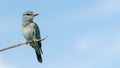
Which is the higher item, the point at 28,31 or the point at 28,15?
the point at 28,15

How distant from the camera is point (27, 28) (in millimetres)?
12867

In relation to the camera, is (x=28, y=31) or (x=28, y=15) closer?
(x=28, y=15)

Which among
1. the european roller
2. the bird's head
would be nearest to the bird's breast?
the european roller

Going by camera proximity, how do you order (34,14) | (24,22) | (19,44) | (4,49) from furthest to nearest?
(24,22)
(34,14)
(19,44)
(4,49)

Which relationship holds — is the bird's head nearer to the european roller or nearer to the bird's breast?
the european roller

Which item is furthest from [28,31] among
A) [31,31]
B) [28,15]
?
[28,15]

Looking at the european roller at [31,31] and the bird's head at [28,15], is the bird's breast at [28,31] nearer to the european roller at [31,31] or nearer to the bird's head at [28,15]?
the european roller at [31,31]

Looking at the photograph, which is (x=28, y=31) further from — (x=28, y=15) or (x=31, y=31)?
(x=28, y=15)

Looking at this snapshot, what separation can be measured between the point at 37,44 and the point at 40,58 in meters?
0.62

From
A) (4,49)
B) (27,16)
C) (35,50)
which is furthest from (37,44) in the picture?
(4,49)

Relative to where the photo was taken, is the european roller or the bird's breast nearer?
the european roller

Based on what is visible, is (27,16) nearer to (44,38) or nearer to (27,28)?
(27,28)

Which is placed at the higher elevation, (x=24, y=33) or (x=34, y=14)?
(x=34, y=14)

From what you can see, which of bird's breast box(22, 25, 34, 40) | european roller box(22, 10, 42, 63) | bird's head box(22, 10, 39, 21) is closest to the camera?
bird's head box(22, 10, 39, 21)
